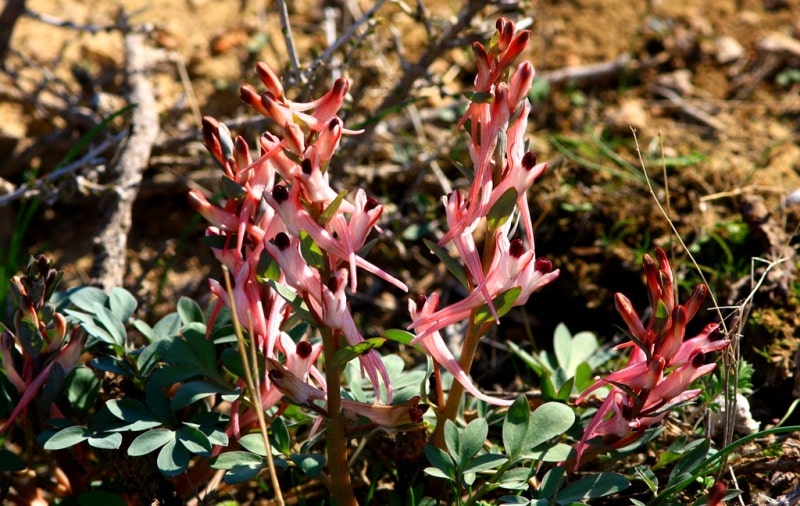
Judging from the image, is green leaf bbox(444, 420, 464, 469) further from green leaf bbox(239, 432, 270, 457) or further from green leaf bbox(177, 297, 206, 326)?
green leaf bbox(177, 297, 206, 326)

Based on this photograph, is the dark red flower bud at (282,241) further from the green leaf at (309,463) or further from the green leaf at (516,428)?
the green leaf at (516,428)

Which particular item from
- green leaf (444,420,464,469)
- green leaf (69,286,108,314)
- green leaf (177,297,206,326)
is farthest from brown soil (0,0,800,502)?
green leaf (444,420,464,469)

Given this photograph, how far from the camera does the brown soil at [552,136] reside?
303 centimetres

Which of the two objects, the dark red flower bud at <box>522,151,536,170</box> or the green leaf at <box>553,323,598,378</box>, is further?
the green leaf at <box>553,323,598,378</box>

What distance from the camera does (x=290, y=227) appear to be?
5.66ft

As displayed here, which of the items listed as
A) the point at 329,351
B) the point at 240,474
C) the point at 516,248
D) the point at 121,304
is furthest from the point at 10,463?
the point at 516,248

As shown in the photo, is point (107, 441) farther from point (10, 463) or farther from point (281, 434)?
point (281, 434)

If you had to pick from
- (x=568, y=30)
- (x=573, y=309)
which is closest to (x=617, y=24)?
(x=568, y=30)

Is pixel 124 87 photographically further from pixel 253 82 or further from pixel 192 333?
A: pixel 192 333

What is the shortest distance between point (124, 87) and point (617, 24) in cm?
251

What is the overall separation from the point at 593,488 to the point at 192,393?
3.27 feet

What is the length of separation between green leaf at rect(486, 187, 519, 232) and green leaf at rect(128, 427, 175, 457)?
92 cm

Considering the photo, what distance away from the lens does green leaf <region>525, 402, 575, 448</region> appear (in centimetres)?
197

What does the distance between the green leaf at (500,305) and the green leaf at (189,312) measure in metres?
0.88
